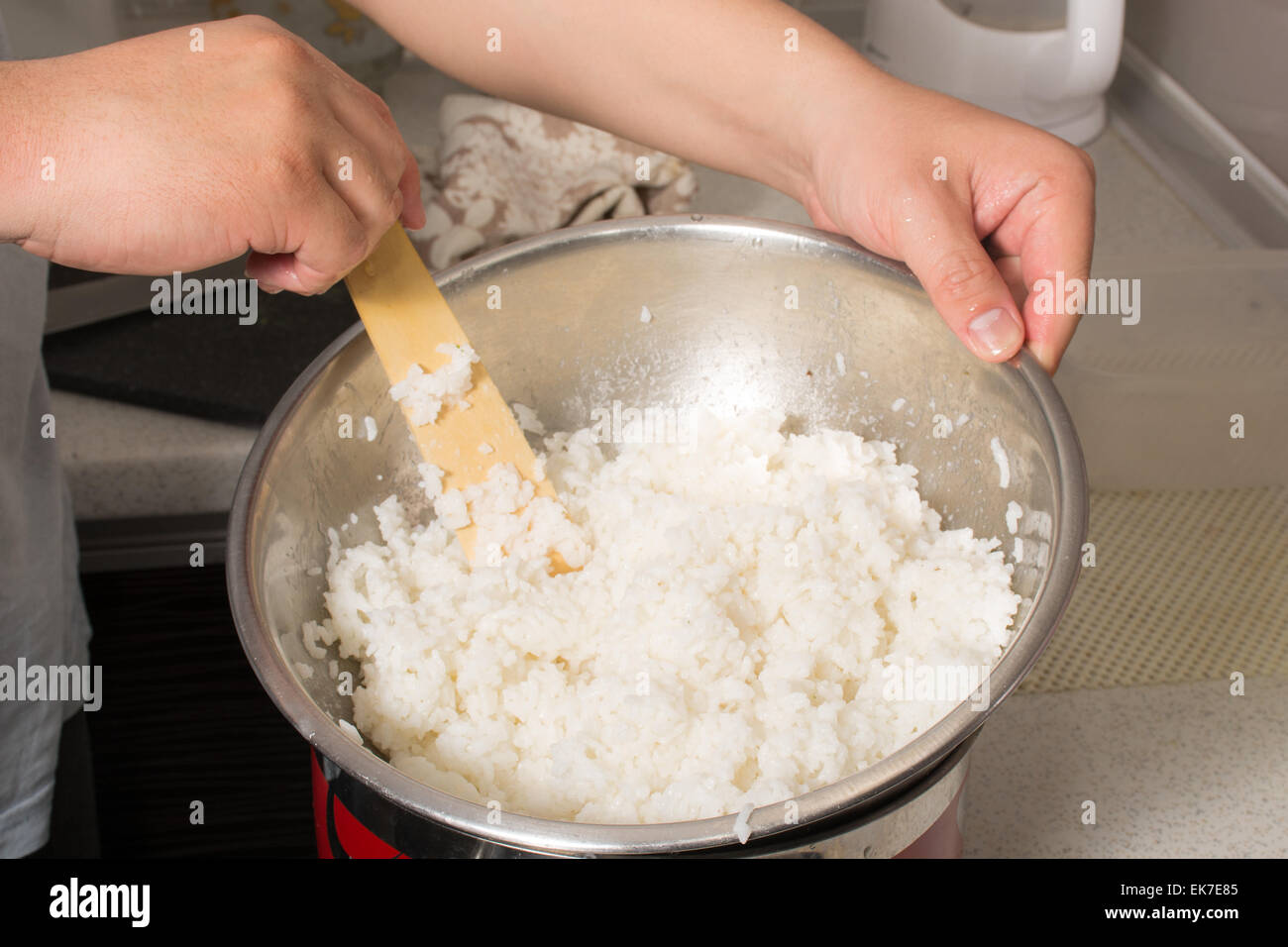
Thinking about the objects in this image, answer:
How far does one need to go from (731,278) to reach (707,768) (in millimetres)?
345

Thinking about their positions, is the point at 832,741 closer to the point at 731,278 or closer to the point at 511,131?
the point at 731,278

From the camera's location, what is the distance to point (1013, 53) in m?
1.24

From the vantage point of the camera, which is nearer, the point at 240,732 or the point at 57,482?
the point at 57,482

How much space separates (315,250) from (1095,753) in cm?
65

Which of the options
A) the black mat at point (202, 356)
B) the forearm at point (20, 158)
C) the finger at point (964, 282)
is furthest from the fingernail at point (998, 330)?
the black mat at point (202, 356)

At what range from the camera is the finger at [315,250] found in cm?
56

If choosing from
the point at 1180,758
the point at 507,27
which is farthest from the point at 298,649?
the point at 1180,758

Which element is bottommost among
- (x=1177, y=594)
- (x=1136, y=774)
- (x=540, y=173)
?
(x=1136, y=774)

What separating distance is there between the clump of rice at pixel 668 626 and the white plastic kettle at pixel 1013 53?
27.2 inches

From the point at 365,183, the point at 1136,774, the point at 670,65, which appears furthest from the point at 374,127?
the point at 1136,774

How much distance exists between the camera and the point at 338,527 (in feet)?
2.36

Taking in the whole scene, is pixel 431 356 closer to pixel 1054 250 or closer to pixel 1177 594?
pixel 1054 250

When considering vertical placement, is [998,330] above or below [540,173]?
below

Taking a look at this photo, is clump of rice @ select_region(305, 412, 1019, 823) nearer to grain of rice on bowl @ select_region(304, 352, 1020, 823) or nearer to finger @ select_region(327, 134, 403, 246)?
grain of rice on bowl @ select_region(304, 352, 1020, 823)
